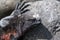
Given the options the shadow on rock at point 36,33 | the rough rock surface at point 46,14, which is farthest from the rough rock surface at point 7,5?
the shadow on rock at point 36,33

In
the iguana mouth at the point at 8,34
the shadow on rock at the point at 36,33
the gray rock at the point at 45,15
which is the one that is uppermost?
the gray rock at the point at 45,15

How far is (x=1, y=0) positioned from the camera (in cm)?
235

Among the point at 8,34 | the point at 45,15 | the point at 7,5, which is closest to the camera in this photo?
the point at 8,34

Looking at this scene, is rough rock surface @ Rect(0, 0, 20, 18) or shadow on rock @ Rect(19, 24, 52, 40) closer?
shadow on rock @ Rect(19, 24, 52, 40)

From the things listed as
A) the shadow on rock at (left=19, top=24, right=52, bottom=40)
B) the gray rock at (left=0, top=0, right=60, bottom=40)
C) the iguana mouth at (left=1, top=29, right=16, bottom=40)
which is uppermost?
the gray rock at (left=0, top=0, right=60, bottom=40)

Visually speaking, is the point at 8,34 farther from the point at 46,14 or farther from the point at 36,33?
the point at 46,14

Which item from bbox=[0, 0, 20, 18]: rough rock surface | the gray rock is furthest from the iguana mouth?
bbox=[0, 0, 20, 18]: rough rock surface

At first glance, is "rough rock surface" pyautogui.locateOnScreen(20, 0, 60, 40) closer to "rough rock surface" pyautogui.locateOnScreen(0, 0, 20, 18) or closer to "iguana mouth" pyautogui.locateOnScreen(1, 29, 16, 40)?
"iguana mouth" pyautogui.locateOnScreen(1, 29, 16, 40)

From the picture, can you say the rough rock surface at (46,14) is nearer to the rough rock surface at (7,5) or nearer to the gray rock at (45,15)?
the gray rock at (45,15)

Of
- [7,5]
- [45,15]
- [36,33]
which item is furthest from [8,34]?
[7,5]

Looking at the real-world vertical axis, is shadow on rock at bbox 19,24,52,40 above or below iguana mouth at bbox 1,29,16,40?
below

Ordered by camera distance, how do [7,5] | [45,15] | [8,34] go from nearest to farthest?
[8,34]
[45,15]
[7,5]

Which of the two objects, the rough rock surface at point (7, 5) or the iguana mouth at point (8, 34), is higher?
the rough rock surface at point (7, 5)

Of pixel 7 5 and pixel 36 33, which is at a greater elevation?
pixel 7 5
